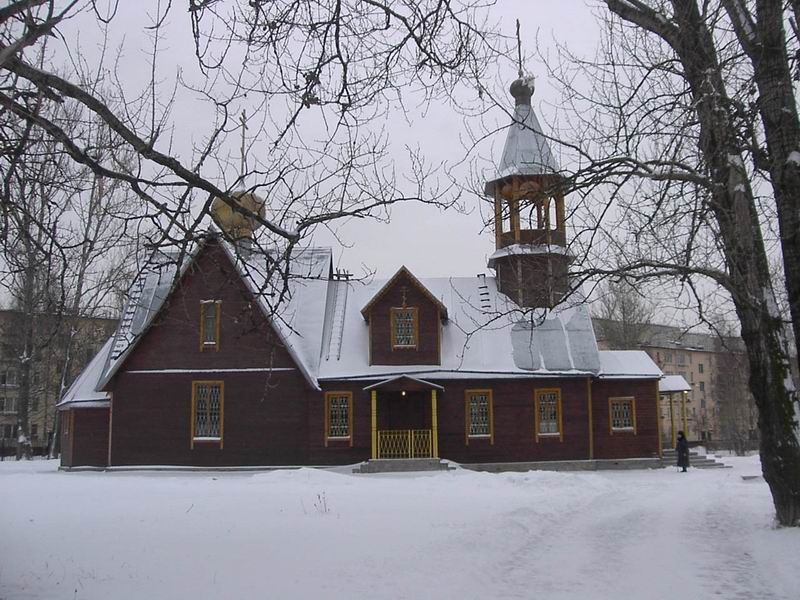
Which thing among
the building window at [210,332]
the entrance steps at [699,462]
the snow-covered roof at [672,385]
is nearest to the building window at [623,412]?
the entrance steps at [699,462]

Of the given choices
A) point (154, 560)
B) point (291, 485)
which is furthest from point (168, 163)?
point (291, 485)

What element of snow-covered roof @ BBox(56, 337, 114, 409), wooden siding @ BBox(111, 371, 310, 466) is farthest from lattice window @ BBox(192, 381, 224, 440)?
snow-covered roof @ BBox(56, 337, 114, 409)

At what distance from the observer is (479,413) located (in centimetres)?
2823

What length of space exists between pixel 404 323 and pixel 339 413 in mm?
3828

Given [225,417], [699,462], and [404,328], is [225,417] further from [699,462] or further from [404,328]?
[699,462]

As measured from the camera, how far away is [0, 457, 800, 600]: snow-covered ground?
26.4 ft

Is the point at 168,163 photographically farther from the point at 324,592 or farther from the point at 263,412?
the point at 263,412

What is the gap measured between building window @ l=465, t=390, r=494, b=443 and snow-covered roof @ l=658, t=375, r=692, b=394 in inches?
281

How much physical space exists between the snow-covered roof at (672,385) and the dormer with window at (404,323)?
30.2ft

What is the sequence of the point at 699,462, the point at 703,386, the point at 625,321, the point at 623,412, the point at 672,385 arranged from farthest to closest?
the point at 703,386
the point at 625,321
the point at 672,385
the point at 699,462
the point at 623,412

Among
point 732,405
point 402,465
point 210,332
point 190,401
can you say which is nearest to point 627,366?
point 402,465

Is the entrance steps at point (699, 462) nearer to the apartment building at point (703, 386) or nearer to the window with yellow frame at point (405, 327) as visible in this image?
the apartment building at point (703, 386)

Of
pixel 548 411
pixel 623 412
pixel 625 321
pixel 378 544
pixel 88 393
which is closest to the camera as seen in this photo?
pixel 378 544

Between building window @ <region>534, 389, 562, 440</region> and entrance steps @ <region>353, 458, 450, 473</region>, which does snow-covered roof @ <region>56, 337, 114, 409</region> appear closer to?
entrance steps @ <region>353, 458, 450, 473</region>
